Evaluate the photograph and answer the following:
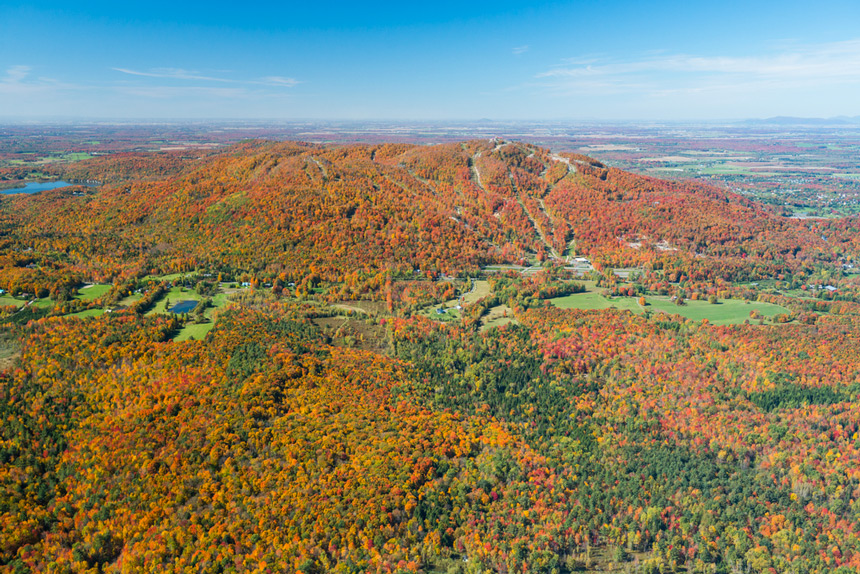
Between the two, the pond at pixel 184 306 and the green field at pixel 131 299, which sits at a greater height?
the green field at pixel 131 299

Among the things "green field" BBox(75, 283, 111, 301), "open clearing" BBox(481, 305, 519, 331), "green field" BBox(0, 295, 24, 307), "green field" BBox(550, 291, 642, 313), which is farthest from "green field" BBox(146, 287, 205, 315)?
"green field" BBox(550, 291, 642, 313)

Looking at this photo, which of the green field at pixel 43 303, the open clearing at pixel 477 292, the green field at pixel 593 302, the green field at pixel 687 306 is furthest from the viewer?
the open clearing at pixel 477 292

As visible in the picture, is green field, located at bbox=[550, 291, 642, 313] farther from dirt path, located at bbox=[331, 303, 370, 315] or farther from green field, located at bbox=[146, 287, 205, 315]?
green field, located at bbox=[146, 287, 205, 315]

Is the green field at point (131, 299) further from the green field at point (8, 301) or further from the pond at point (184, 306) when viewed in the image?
the green field at point (8, 301)

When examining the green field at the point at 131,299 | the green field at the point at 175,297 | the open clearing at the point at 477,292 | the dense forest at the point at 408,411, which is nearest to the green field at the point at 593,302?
the dense forest at the point at 408,411

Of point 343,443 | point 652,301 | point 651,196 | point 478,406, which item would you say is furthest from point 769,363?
point 651,196

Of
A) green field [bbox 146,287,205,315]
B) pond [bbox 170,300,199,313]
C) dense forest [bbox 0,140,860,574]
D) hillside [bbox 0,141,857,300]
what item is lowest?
dense forest [bbox 0,140,860,574]
